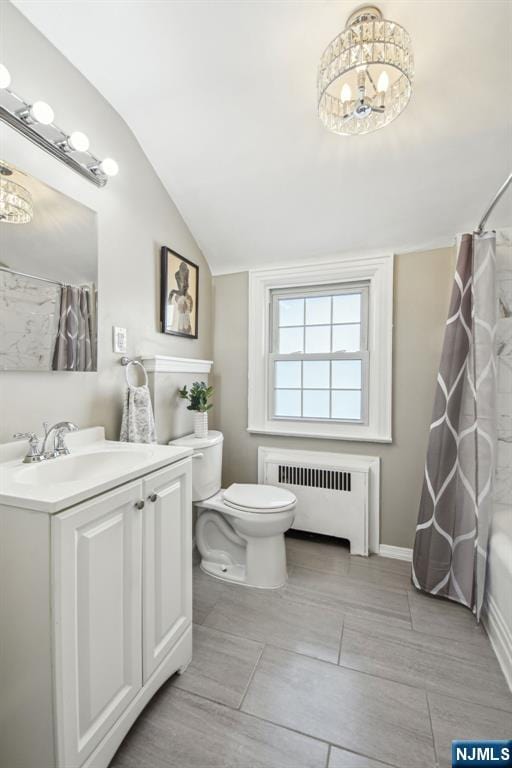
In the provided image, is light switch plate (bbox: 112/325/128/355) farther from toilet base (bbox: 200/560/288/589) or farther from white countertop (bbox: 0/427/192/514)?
toilet base (bbox: 200/560/288/589)

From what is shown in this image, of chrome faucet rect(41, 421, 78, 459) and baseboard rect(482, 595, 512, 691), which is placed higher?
chrome faucet rect(41, 421, 78, 459)

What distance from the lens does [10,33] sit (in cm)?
116

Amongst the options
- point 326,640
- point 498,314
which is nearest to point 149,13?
point 498,314

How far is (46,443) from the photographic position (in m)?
1.23

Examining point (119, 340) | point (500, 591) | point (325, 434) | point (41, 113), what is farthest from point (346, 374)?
point (41, 113)

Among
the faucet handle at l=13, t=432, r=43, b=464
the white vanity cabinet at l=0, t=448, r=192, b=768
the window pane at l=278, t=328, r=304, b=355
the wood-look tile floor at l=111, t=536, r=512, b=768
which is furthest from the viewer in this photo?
the window pane at l=278, t=328, r=304, b=355

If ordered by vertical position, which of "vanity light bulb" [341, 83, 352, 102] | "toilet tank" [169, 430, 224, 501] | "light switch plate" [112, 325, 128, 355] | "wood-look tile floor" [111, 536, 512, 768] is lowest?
"wood-look tile floor" [111, 536, 512, 768]

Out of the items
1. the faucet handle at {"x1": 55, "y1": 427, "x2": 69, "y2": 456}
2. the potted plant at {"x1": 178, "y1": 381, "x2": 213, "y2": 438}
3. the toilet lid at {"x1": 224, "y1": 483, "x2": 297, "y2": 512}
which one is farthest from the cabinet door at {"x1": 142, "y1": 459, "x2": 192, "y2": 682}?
the potted plant at {"x1": 178, "y1": 381, "x2": 213, "y2": 438}

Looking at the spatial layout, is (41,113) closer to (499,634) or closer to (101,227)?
(101,227)

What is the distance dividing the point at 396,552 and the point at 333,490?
54 cm

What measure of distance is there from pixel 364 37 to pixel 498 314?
143cm

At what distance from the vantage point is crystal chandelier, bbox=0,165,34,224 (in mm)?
1118

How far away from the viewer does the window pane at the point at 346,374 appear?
7.55ft

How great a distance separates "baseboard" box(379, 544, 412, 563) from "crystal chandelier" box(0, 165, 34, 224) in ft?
8.37
